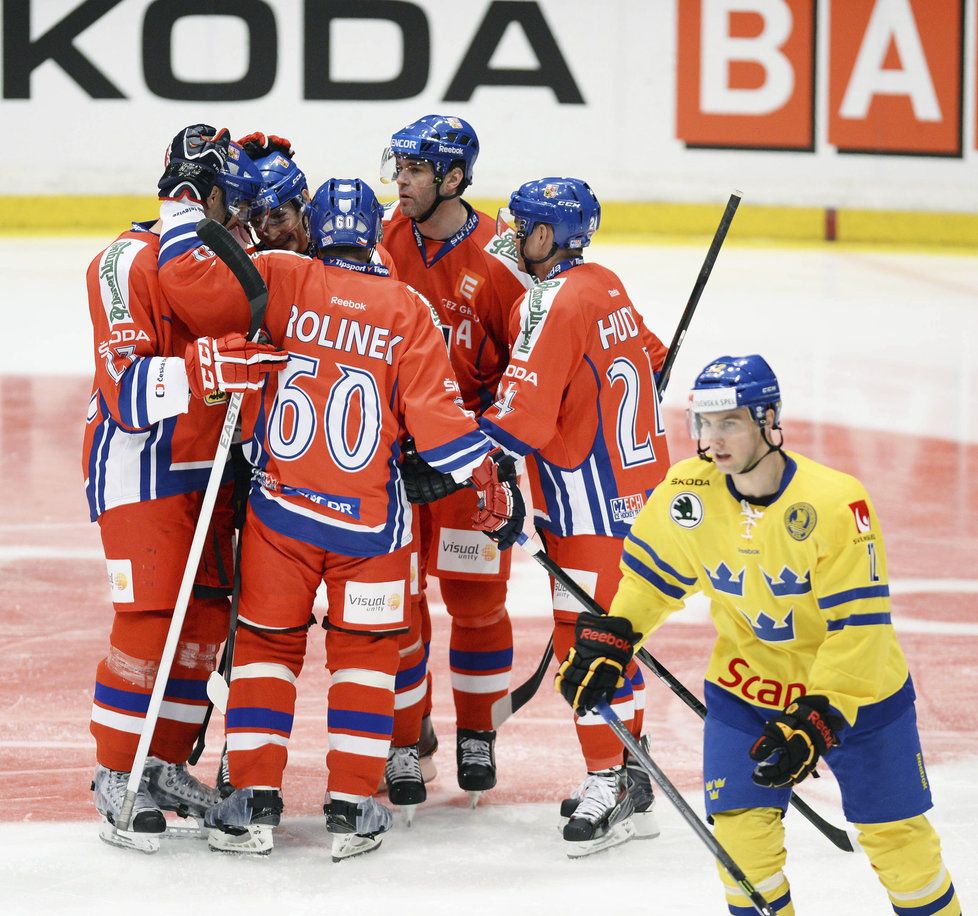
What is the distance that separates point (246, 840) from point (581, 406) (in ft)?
4.26

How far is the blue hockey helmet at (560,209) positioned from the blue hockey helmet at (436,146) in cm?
25

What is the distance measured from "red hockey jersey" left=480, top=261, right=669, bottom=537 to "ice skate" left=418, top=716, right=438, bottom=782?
71cm

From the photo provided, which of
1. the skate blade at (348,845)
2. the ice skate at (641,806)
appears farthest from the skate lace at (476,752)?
the skate blade at (348,845)

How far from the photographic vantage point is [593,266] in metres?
4.39

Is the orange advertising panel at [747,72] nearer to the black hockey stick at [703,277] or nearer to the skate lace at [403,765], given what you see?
the black hockey stick at [703,277]

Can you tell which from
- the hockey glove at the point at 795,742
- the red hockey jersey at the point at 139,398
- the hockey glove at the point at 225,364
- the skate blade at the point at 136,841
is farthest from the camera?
the skate blade at the point at 136,841

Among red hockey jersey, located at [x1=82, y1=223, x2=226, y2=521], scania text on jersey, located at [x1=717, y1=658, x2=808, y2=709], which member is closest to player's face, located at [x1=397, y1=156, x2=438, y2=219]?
red hockey jersey, located at [x1=82, y1=223, x2=226, y2=521]

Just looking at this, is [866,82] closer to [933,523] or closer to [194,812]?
[933,523]

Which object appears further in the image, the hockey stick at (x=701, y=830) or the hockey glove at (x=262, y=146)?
the hockey glove at (x=262, y=146)

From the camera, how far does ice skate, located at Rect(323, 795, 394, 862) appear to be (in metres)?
4.00

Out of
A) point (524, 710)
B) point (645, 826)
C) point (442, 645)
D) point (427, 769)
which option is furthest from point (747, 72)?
point (645, 826)

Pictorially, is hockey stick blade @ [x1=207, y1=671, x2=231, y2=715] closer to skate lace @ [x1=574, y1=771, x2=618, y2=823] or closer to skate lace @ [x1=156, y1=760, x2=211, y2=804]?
skate lace @ [x1=156, y1=760, x2=211, y2=804]

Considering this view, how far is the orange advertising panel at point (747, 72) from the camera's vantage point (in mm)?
12430

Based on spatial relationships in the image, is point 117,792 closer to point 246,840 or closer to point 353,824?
point 246,840
